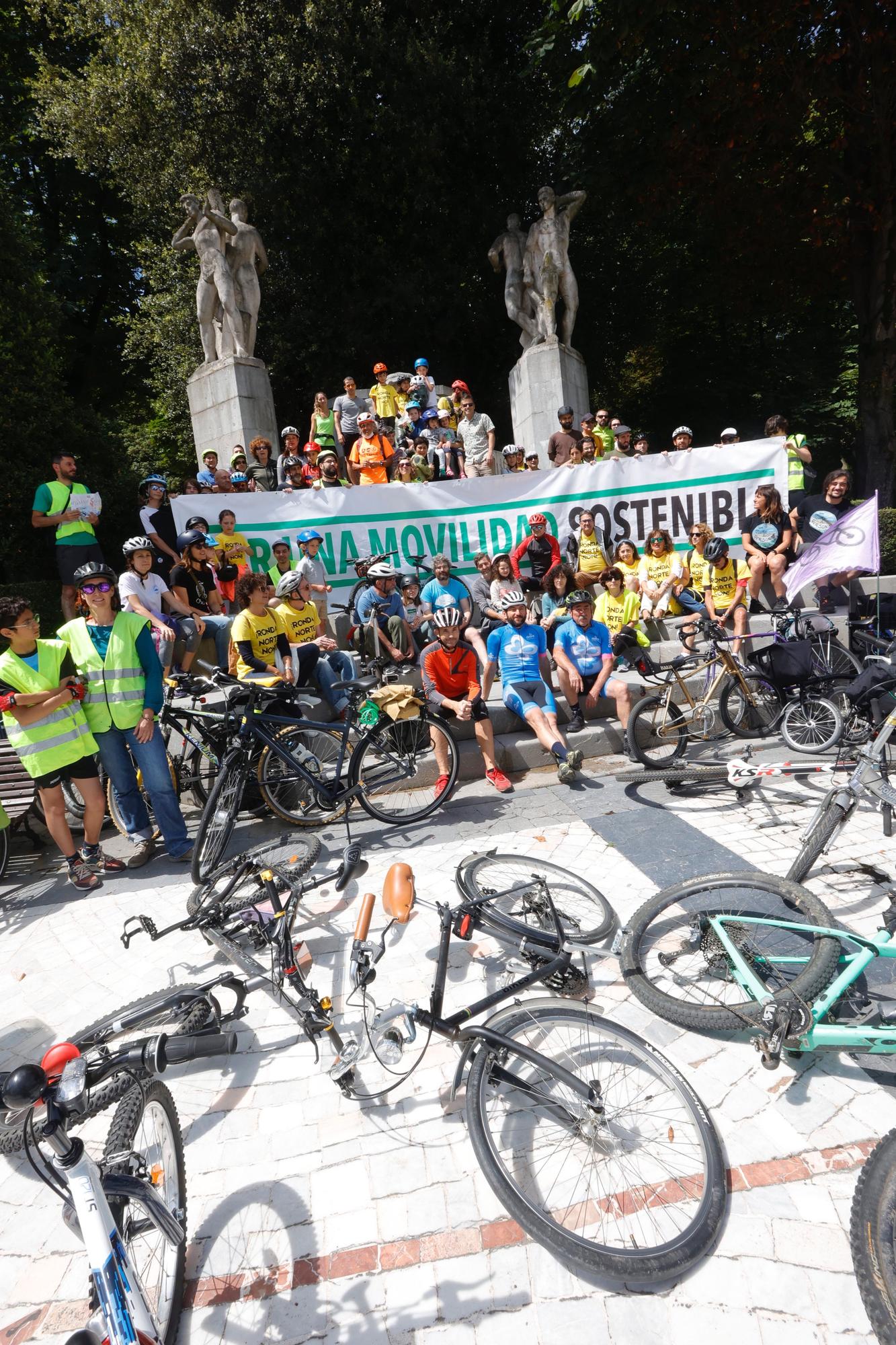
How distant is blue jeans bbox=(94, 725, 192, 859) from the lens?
513 centimetres

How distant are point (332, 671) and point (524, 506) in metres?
3.68

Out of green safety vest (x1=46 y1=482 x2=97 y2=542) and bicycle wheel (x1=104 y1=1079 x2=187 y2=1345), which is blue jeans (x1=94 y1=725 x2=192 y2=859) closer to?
bicycle wheel (x1=104 y1=1079 x2=187 y2=1345)

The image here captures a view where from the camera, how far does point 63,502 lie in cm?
740

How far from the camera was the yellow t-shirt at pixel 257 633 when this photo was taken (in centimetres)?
586

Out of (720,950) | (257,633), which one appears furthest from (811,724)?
(257,633)

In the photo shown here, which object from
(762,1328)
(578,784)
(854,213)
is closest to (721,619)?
(578,784)

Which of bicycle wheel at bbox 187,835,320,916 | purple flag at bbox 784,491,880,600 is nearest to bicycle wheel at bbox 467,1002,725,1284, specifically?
bicycle wheel at bbox 187,835,320,916

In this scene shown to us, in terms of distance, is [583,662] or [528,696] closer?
[528,696]

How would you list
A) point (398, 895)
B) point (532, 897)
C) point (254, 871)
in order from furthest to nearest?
point (254, 871) < point (532, 897) < point (398, 895)

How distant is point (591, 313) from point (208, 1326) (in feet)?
72.3

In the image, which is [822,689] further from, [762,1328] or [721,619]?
[762,1328]

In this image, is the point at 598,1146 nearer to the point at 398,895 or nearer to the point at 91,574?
the point at 398,895

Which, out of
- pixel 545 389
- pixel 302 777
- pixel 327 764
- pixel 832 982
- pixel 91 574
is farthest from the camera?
pixel 545 389

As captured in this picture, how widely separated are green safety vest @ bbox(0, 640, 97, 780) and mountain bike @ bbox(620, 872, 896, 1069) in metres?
3.97
